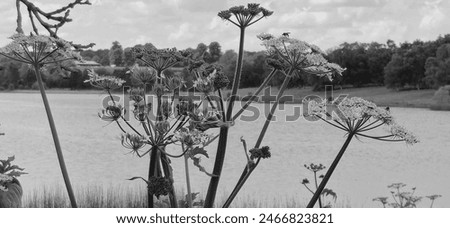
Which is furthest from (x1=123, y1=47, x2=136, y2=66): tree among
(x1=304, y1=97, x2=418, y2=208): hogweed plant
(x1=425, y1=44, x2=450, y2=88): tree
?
(x1=425, y1=44, x2=450, y2=88): tree

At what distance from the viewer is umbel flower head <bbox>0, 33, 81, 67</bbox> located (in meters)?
2.88

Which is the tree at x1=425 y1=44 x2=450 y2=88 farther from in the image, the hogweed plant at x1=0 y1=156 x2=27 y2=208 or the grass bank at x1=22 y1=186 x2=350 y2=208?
the hogweed plant at x1=0 y1=156 x2=27 y2=208

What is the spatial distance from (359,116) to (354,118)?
0.02 meters

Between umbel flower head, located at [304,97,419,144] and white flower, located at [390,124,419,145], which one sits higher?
umbel flower head, located at [304,97,419,144]

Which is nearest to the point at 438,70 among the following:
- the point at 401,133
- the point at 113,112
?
the point at 401,133

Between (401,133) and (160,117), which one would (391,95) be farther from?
(160,117)

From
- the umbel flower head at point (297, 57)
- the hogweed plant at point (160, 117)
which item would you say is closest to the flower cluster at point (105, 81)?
the hogweed plant at point (160, 117)

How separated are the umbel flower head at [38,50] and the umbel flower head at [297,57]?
0.92 m

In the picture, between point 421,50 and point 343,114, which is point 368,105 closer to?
point 343,114

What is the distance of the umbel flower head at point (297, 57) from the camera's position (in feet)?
9.59

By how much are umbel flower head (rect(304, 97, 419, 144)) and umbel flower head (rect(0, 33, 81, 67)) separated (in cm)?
120

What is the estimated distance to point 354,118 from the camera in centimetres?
281

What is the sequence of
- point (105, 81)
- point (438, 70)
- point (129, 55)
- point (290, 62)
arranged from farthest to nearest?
point (438, 70), point (129, 55), point (290, 62), point (105, 81)
